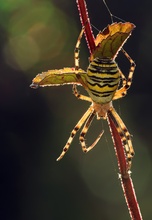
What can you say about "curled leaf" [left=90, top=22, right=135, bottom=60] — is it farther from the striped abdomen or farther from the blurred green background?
the blurred green background

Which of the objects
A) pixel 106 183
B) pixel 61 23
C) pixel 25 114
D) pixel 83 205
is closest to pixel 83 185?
pixel 106 183

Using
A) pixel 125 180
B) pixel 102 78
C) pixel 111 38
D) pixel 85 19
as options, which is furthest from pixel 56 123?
pixel 85 19

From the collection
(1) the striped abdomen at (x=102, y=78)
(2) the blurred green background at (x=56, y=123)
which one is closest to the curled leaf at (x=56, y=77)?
(1) the striped abdomen at (x=102, y=78)

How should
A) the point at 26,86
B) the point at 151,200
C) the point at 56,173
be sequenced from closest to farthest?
the point at 151,200 → the point at 56,173 → the point at 26,86

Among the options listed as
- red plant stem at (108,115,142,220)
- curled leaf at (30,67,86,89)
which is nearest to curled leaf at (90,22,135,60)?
curled leaf at (30,67,86,89)

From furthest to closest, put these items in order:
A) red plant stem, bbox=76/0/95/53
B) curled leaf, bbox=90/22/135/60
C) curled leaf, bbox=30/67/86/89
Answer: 1. curled leaf, bbox=30/67/86/89
2. curled leaf, bbox=90/22/135/60
3. red plant stem, bbox=76/0/95/53

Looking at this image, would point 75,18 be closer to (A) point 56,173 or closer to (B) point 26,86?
(B) point 26,86

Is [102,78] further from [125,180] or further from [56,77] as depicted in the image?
[125,180]
